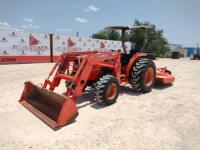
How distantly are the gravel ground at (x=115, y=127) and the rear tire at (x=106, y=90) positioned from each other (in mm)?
202

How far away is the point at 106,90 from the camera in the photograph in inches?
202

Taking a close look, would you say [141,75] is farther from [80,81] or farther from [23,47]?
[23,47]

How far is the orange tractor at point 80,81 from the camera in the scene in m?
4.32

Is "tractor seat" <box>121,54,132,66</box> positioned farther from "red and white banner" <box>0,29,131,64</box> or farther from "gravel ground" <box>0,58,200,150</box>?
"red and white banner" <box>0,29,131,64</box>

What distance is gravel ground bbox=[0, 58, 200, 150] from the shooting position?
349 centimetres

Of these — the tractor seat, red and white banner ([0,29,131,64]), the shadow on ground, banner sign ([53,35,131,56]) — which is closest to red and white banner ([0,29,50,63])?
red and white banner ([0,29,131,64])

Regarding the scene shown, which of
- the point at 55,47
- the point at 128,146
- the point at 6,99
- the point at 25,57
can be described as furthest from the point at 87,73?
the point at 55,47

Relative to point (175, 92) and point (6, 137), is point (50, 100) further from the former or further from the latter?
point (175, 92)

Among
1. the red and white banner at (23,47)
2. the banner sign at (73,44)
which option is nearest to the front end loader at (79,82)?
the banner sign at (73,44)

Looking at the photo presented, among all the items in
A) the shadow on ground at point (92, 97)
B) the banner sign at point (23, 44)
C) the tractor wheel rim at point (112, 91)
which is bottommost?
the shadow on ground at point (92, 97)

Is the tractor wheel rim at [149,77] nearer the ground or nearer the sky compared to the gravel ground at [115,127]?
nearer the sky

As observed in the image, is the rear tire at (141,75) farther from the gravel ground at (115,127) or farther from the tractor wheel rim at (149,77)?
the gravel ground at (115,127)

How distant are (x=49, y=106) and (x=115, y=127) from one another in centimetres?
164

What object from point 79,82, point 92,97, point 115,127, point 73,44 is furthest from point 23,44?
point 115,127
